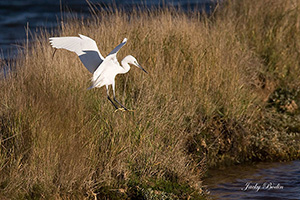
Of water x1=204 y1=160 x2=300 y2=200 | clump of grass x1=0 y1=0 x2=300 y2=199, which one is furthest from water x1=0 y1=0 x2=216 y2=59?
water x1=204 y1=160 x2=300 y2=200

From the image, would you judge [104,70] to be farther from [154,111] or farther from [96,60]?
A: [154,111]

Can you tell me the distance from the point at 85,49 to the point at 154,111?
3.30 ft

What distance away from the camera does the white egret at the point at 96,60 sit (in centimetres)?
418

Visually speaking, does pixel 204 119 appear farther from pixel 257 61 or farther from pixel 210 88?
pixel 257 61

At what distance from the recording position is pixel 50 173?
A: 12.9 ft

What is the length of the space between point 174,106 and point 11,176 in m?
2.03

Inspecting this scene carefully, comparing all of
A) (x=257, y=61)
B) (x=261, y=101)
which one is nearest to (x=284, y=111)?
(x=261, y=101)

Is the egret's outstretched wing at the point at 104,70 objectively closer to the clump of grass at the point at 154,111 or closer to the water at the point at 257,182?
the clump of grass at the point at 154,111

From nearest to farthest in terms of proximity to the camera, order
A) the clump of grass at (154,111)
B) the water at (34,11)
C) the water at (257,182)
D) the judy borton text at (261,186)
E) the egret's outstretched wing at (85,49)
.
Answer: the clump of grass at (154,111)
the egret's outstretched wing at (85,49)
the water at (257,182)
the judy borton text at (261,186)
the water at (34,11)

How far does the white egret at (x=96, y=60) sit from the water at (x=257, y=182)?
1.49 metres

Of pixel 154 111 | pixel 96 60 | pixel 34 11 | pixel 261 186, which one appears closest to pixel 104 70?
pixel 96 60

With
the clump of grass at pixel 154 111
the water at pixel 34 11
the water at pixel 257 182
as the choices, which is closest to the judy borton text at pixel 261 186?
the water at pixel 257 182

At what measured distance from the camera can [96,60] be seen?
442 cm

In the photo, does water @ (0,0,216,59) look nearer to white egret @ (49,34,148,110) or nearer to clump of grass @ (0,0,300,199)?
clump of grass @ (0,0,300,199)
